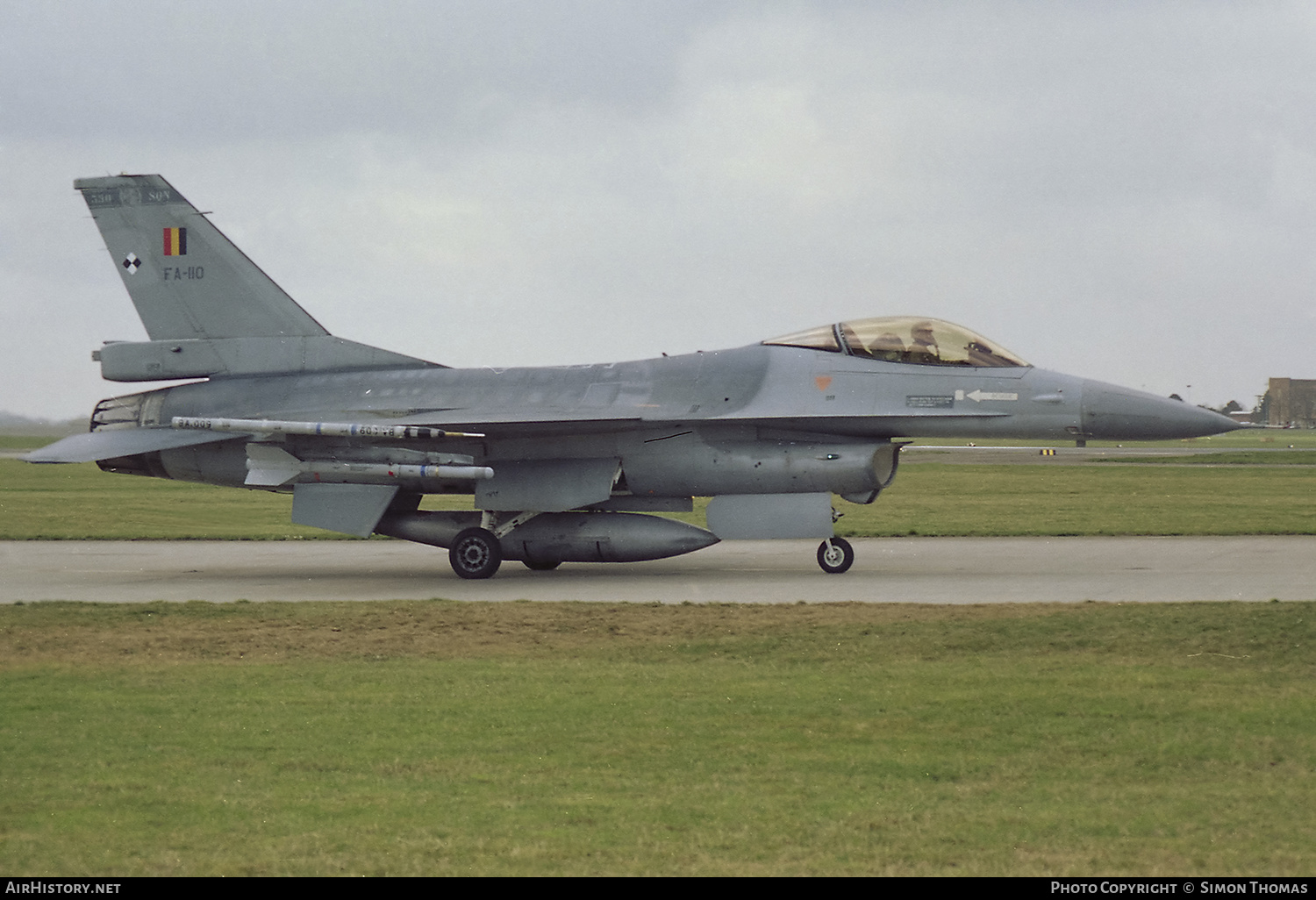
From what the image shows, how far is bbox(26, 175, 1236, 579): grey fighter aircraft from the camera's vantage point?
51.7ft

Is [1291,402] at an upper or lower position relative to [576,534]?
upper

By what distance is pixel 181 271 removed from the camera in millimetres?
18281

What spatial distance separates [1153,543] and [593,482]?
8915 mm

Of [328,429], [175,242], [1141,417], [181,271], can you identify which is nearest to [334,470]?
[328,429]

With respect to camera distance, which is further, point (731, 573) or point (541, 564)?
point (541, 564)

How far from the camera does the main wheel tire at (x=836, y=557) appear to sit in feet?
53.0

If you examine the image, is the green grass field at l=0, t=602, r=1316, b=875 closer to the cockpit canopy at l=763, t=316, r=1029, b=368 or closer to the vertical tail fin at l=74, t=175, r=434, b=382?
the cockpit canopy at l=763, t=316, r=1029, b=368

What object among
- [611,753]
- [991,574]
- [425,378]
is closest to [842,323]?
[991,574]

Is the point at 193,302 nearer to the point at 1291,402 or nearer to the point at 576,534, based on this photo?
the point at 576,534

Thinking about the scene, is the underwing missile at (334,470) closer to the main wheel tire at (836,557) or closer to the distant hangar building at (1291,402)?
the main wheel tire at (836,557)

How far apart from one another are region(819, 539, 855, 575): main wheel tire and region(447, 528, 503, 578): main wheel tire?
4.22 meters

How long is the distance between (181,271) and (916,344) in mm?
10471

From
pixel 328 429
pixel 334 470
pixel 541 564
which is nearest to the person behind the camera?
pixel 328 429

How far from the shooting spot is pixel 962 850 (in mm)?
5109
